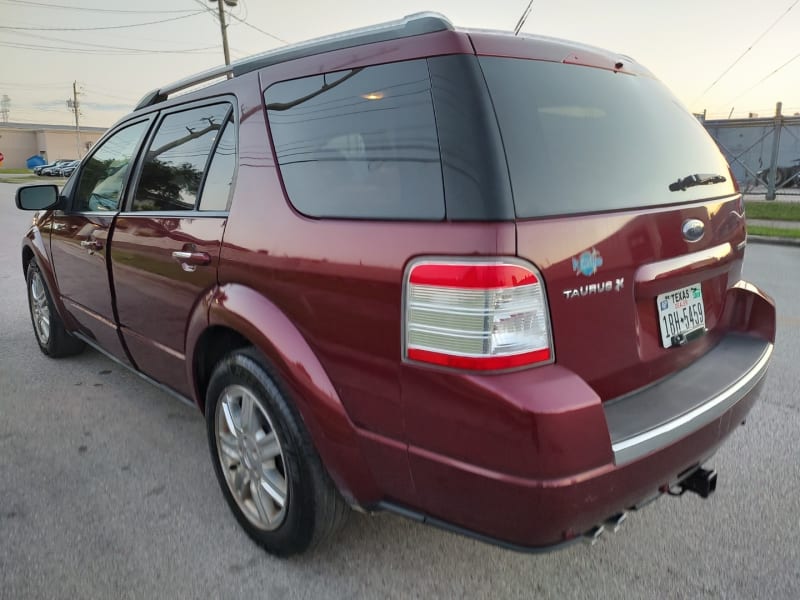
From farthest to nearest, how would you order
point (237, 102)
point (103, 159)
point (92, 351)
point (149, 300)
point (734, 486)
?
point (92, 351) < point (103, 159) < point (149, 300) < point (734, 486) < point (237, 102)

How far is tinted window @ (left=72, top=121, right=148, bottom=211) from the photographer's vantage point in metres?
3.35

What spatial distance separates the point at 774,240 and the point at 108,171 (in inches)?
430

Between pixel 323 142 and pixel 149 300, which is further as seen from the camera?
pixel 149 300

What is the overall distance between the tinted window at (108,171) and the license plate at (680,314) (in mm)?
2703

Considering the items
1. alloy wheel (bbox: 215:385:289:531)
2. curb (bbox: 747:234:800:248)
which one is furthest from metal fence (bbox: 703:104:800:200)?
alloy wheel (bbox: 215:385:289:531)

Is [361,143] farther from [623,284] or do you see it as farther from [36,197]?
[36,197]

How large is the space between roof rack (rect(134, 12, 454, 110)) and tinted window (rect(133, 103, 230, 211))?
17 centimetres

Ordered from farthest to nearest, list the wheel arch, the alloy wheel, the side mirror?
1. the wheel arch
2. the side mirror
3. the alloy wheel

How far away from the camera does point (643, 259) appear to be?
1929 millimetres

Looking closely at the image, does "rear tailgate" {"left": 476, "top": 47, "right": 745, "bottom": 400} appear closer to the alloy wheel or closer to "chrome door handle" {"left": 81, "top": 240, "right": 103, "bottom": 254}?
the alloy wheel

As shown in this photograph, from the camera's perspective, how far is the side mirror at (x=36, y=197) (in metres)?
3.76

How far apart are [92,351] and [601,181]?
437 centimetres

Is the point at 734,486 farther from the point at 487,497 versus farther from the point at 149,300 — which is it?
the point at 149,300

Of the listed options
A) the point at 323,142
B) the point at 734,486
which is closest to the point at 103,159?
the point at 323,142
